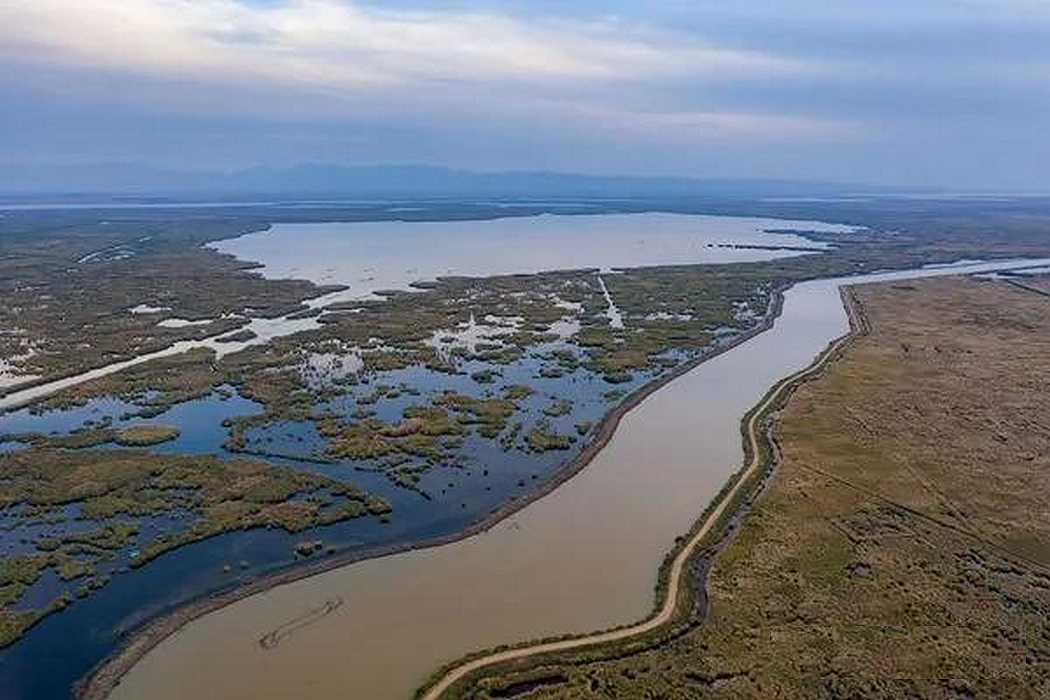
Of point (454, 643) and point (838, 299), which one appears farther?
point (838, 299)

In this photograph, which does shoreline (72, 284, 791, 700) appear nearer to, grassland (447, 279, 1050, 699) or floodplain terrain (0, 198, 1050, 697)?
floodplain terrain (0, 198, 1050, 697)

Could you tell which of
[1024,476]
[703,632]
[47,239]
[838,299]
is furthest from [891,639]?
[47,239]

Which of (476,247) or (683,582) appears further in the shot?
(476,247)

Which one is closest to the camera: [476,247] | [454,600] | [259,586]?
[454,600]

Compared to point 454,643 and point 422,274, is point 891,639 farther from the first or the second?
point 422,274

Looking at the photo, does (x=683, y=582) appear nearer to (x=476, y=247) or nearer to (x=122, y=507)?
(x=122, y=507)

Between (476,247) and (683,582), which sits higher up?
(476,247)

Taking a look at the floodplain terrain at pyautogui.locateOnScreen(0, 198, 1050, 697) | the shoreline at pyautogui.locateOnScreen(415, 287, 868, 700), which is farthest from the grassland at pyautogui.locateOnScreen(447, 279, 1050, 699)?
the floodplain terrain at pyautogui.locateOnScreen(0, 198, 1050, 697)

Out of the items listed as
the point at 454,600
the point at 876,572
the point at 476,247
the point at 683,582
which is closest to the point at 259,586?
the point at 454,600
